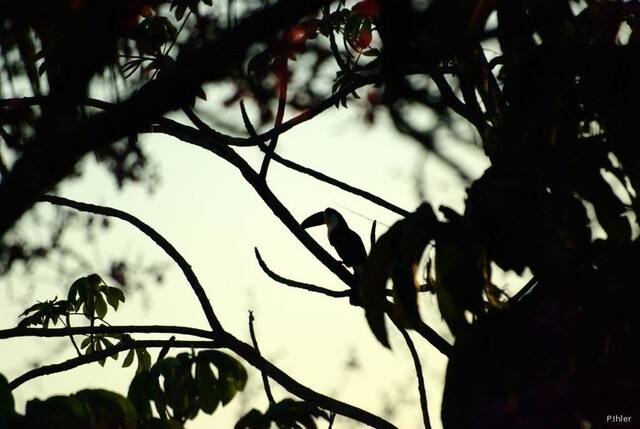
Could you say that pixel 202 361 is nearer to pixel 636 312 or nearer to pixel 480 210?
pixel 480 210

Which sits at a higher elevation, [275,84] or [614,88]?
[275,84]

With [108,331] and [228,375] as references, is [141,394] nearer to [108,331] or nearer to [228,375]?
[228,375]

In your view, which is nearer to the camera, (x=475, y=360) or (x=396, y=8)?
(x=396, y=8)

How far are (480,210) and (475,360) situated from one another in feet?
1.23

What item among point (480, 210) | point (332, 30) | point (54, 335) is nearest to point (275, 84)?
point (332, 30)

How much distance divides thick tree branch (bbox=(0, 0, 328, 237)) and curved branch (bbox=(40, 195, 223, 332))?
70.6 inches

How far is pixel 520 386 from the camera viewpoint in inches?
70.5

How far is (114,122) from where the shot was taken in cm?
96

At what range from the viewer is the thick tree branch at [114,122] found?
95cm

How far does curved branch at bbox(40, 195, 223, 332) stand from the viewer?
278 centimetres

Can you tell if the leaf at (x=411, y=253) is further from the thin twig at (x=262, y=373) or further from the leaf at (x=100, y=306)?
the leaf at (x=100, y=306)

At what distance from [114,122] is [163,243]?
1998mm

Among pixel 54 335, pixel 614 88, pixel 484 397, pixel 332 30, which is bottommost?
pixel 484 397

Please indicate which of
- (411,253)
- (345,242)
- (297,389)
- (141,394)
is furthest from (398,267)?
(345,242)
